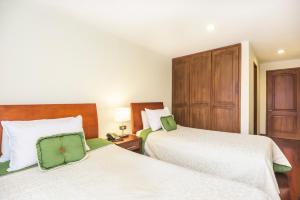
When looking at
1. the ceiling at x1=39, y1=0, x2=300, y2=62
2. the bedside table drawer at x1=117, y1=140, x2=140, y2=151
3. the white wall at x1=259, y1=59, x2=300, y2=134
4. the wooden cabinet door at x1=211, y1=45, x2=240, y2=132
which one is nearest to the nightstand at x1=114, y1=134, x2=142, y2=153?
the bedside table drawer at x1=117, y1=140, x2=140, y2=151

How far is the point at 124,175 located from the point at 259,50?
4047 millimetres

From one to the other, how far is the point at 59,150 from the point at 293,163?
3810mm

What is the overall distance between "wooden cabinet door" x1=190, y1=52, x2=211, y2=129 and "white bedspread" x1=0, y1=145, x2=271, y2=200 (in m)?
2.59

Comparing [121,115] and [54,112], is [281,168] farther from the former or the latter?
[54,112]

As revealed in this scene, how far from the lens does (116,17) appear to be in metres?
2.27

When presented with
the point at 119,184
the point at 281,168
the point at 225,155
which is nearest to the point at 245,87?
the point at 281,168

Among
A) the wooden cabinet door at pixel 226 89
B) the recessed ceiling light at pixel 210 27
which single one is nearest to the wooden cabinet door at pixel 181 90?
the wooden cabinet door at pixel 226 89

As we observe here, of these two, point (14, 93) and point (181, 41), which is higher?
point (181, 41)

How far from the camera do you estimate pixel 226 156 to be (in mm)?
1892

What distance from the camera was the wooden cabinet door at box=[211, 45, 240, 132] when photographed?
3.30 metres

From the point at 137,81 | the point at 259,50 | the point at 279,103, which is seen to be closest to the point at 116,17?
the point at 137,81

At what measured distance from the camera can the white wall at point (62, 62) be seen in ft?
5.88

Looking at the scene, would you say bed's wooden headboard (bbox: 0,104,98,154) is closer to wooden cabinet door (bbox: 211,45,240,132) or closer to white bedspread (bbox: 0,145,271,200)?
white bedspread (bbox: 0,145,271,200)

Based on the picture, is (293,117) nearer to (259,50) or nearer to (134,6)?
(259,50)
